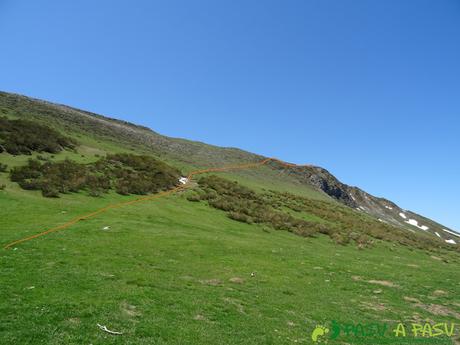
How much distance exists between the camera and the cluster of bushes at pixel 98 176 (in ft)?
109

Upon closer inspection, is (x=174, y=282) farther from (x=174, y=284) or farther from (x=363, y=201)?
(x=363, y=201)

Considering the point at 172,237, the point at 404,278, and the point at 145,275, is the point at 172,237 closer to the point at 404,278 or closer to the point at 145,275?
the point at 145,275

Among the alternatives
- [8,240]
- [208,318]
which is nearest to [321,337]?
[208,318]

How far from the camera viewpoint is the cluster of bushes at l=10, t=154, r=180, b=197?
33.3 m

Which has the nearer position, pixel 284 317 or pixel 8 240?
pixel 284 317

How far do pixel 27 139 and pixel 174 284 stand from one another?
32.4 meters

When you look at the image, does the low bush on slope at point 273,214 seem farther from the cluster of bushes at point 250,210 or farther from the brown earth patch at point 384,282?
the brown earth patch at point 384,282

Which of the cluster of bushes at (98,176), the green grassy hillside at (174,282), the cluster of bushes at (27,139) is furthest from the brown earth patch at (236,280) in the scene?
the cluster of bushes at (27,139)

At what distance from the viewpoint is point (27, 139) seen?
41.5 m

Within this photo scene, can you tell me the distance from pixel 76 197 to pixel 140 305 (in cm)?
2219

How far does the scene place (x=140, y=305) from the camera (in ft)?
47.3

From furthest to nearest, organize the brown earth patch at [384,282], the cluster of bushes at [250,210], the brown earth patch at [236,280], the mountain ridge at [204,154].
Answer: the mountain ridge at [204,154] < the cluster of bushes at [250,210] < the brown earth patch at [384,282] < the brown earth patch at [236,280]

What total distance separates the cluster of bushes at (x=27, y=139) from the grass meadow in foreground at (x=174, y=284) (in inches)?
296

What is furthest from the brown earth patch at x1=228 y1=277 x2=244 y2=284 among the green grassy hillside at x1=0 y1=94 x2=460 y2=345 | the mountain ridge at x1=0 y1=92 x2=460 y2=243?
the mountain ridge at x1=0 y1=92 x2=460 y2=243
